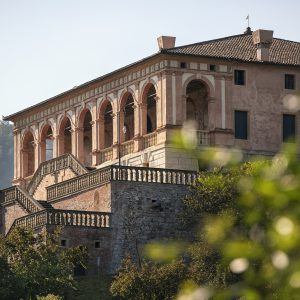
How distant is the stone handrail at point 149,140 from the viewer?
64.8 metres

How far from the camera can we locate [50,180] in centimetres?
6775

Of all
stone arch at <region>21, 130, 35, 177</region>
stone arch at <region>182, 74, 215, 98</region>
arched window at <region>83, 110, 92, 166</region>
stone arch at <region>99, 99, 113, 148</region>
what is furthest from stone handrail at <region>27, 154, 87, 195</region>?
stone arch at <region>21, 130, 35, 177</region>

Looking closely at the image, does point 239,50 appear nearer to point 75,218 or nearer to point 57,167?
point 57,167

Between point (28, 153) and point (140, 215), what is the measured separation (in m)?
25.4

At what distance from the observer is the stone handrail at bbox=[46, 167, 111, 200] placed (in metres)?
57.7

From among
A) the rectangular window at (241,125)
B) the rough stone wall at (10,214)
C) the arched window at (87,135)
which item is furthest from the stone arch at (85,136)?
the rectangular window at (241,125)

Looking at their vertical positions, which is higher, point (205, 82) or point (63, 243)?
point (205, 82)

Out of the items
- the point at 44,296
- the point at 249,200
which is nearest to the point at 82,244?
the point at 44,296

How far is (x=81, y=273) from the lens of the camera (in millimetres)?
54531

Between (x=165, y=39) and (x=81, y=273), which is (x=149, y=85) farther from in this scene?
(x=81, y=273)

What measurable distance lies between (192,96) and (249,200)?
62034mm

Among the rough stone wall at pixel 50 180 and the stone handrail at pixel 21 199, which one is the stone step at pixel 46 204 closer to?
the stone handrail at pixel 21 199

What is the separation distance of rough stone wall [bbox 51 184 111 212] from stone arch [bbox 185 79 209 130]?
339 inches

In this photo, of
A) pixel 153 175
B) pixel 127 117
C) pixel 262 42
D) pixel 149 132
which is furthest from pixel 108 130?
pixel 153 175
